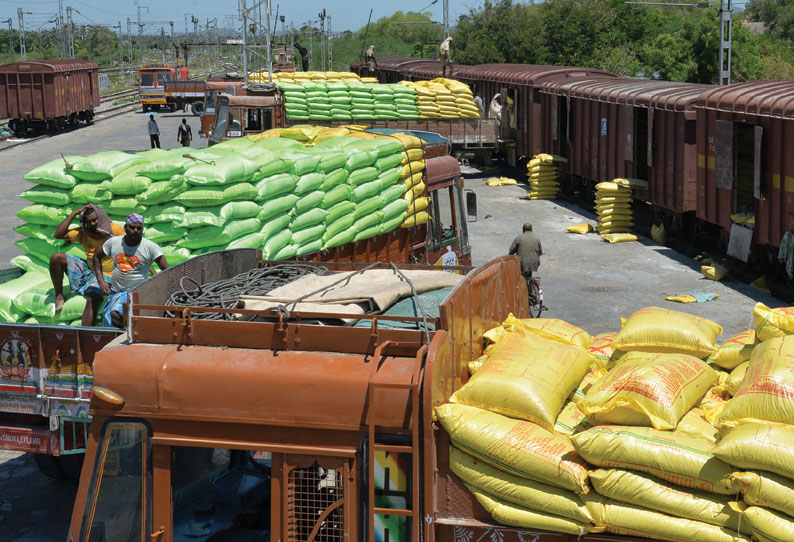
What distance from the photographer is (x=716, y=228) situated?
20672 millimetres

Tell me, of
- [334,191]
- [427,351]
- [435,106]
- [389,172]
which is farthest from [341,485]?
[435,106]

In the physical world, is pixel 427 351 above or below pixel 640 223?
above

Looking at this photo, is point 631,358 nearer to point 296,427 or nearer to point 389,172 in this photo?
point 296,427

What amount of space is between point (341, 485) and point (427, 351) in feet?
2.47

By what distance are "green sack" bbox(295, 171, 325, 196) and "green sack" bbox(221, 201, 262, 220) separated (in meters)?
0.87

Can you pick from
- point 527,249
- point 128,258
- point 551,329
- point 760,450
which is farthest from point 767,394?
point 527,249

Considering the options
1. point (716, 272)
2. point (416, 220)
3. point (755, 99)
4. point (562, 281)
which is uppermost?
point (755, 99)

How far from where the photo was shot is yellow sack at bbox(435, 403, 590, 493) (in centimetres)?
441

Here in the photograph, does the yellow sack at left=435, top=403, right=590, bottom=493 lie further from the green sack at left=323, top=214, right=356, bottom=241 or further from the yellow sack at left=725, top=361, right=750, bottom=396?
the green sack at left=323, top=214, right=356, bottom=241

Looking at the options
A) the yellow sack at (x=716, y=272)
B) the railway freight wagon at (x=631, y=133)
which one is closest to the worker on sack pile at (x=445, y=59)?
the railway freight wagon at (x=631, y=133)

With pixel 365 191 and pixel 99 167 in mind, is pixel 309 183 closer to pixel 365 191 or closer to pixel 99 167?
pixel 365 191

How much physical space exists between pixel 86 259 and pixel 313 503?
183 inches

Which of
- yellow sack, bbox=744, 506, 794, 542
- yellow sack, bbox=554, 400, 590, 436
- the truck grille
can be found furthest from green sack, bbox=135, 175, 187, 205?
yellow sack, bbox=744, 506, 794, 542

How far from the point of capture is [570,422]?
5039 mm
